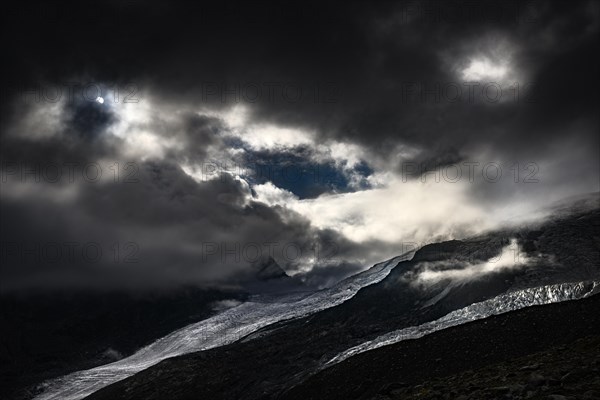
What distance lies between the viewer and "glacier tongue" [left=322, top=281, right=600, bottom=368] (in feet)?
326

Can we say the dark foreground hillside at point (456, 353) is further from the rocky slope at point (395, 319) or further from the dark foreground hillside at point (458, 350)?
the rocky slope at point (395, 319)

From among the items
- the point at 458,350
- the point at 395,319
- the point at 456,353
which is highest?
the point at 395,319

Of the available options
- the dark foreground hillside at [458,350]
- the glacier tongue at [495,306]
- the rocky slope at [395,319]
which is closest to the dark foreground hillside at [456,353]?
the dark foreground hillside at [458,350]

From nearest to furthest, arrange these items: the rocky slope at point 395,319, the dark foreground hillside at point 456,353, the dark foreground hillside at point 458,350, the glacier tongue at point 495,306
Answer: the dark foreground hillside at point 456,353 → the dark foreground hillside at point 458,350 → the rocky slope at point 395,319 → the glacier tongue at point 495,306

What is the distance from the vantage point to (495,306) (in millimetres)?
107812

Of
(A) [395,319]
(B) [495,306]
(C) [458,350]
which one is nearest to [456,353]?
(C) [458,350]

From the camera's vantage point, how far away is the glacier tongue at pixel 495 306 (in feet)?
326

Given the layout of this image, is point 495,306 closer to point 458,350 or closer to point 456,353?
point 458,350

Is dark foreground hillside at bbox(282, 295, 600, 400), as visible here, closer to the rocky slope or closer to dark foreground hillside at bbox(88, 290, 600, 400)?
dark foreground hillside at bbox(88, 290, 600, 400)

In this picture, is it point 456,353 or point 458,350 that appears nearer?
point 456,353

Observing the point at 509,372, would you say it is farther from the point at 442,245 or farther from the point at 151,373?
the point at 442,245

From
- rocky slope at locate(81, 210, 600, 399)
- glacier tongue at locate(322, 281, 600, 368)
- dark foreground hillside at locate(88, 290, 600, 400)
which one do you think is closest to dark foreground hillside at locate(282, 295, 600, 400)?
dark foreground hillside at locate(88, 290, 600, 400)

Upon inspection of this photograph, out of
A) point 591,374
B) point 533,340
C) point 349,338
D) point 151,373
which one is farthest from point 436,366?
point 151,373

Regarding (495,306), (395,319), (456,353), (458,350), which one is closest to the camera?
(456,353)
